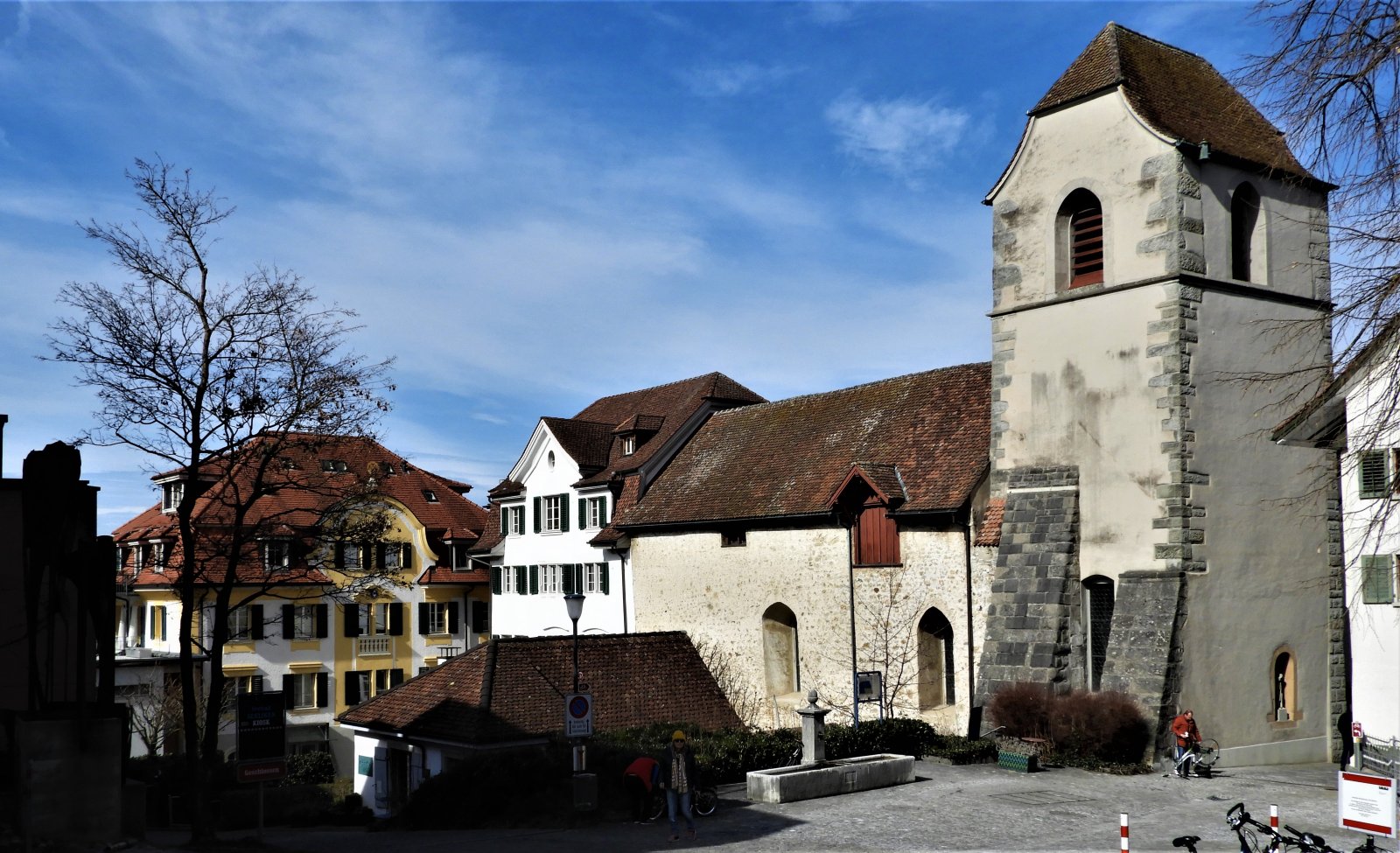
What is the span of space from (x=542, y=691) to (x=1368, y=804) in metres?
21.1

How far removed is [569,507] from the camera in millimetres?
42594

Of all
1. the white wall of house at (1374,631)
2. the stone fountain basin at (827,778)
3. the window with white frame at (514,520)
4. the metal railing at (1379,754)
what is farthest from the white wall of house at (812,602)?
the window with white frame at (514,520)

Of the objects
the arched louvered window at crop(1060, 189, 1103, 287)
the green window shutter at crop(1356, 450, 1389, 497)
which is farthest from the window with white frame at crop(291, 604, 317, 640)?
the green window shutter at crop(1356, 450, 1389, 497)

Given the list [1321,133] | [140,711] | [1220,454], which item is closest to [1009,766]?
[1220,454]

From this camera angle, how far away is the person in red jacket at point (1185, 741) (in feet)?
70.1

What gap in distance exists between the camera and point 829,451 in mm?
32875

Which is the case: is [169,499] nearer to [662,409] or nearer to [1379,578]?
[662,409]

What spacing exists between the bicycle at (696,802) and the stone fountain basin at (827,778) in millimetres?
930

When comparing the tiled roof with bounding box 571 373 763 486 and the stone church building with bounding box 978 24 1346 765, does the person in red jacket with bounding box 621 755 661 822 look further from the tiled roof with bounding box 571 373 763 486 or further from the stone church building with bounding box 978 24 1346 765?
the tiled roof with bounding box 571 373 763 486

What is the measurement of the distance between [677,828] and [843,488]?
42.8ft

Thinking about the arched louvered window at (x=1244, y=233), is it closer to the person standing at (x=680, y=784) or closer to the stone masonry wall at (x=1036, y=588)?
the stone masonry wall at (x=1036, y=588)

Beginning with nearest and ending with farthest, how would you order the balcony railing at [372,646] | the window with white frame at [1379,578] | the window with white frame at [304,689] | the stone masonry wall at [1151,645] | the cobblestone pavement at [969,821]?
1. the cobblestone pavement at [969,821]
2. the window with white frame at [1379,578]
3. the stone masonry wall at [1151,645]
4. the window with white frame at [304,689]
5. the balcony railing at [372,646]

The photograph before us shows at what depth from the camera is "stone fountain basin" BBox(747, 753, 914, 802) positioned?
19969 millimetres

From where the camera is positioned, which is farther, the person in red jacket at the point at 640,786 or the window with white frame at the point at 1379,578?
the window with white frame at the point at 1379,578
